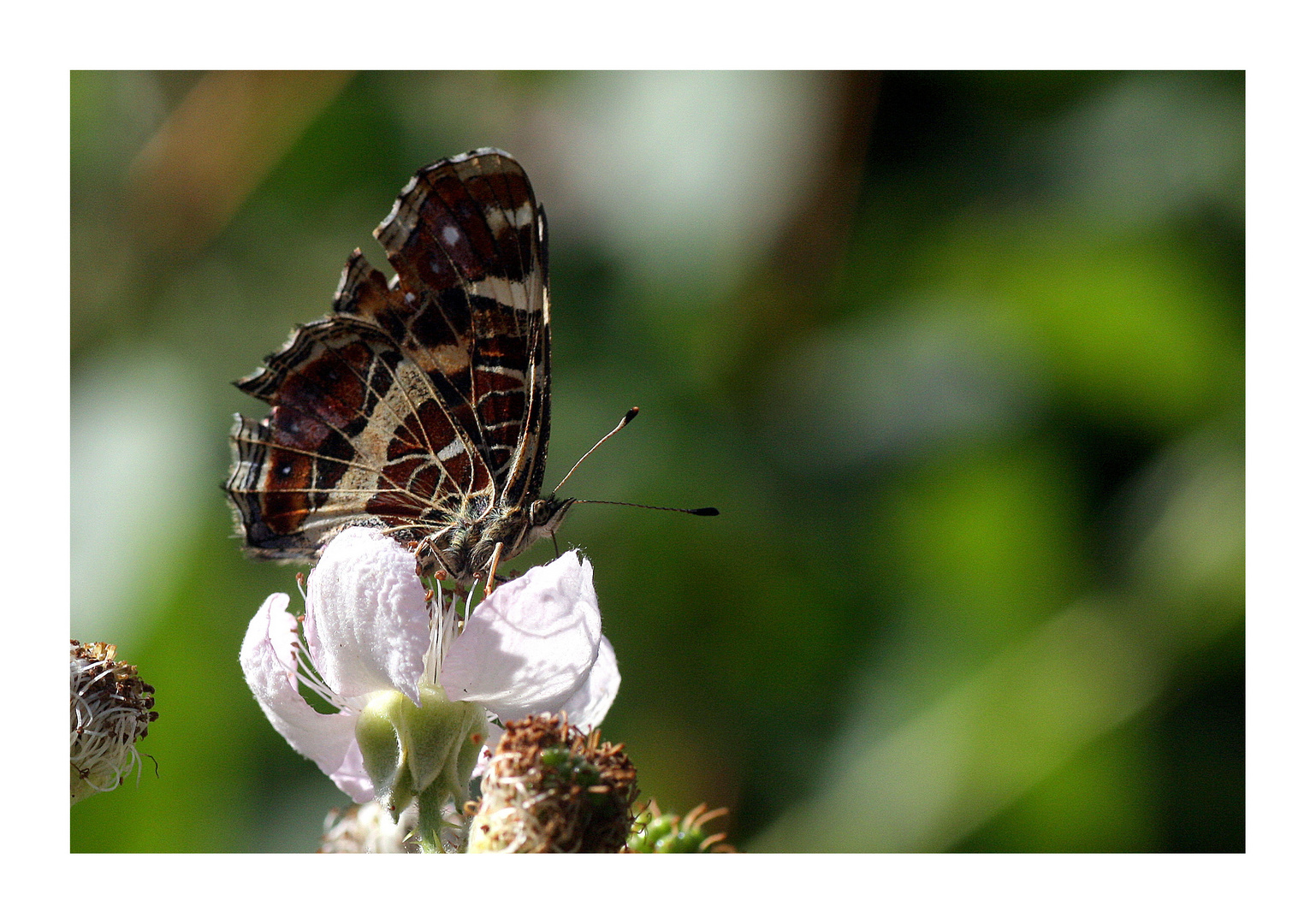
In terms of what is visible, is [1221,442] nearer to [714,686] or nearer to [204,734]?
[714,686]

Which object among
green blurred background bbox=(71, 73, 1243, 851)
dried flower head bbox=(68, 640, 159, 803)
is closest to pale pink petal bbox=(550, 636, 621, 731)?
dried flower head bbox=(68, 640, 159, 803)

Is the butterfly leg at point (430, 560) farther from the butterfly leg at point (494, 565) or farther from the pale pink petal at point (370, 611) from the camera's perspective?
the pale pink petal at point (370, 611)

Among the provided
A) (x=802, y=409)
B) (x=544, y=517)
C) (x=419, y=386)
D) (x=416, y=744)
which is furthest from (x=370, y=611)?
(x=802, y=409)

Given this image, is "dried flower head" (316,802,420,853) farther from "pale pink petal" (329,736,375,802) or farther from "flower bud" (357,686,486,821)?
"flower bud" (357,686,486,821)

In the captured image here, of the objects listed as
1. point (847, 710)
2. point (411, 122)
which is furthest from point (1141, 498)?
point (411, 122)

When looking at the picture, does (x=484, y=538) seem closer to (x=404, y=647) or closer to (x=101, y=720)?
(x=404, y=647)

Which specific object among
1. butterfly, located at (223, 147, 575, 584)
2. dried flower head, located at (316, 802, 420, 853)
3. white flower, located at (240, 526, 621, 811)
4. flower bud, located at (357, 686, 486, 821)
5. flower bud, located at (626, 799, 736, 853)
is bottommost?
dried flower head, located at (316, 802, 420, 853)
